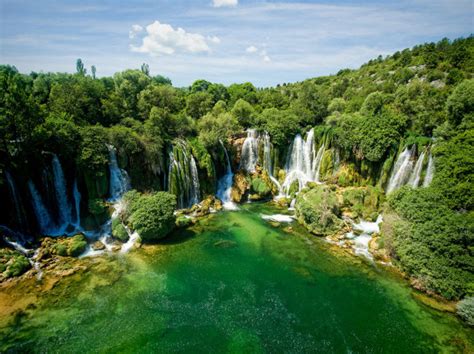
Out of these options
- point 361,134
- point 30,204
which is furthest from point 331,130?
point 30,204

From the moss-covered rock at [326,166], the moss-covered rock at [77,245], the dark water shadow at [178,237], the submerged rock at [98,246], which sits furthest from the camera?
the moss-covered rock at [326,166]

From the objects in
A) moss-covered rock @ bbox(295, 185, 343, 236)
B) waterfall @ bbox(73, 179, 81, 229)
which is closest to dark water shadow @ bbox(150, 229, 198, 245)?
waterfall @ bbox(73, 179, 81, 229)

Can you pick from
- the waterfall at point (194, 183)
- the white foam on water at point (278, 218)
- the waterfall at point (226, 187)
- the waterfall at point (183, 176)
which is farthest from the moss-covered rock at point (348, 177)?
the waterfall at point (183, 176)

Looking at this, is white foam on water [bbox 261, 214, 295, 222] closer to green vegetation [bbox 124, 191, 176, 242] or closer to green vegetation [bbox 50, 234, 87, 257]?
green vegetation [bbox 124, 191, 176, 242]

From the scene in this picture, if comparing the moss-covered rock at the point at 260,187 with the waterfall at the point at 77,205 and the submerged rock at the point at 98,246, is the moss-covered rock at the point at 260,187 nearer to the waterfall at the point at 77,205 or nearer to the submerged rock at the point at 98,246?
the submerged rock at the point at 98,246

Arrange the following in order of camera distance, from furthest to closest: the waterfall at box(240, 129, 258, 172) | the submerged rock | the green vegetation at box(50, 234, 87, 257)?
the waterfall at box(240, 129, 258, 172) < the submerged rock < the green vegetation at box(50, 234, 87, 257)

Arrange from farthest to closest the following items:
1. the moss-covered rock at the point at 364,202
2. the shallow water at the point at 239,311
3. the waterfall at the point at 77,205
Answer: the moss-covered rock at the point at 364,202 < the waterfall at the point at 77,205 < the shallow water at the point at 239,311

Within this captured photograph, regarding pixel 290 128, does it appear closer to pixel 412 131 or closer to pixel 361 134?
pixel 361 134
